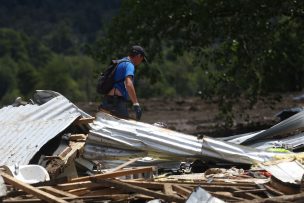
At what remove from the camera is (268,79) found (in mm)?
15094

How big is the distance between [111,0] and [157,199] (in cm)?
10657

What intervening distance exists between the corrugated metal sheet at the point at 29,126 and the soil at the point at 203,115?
6673 mm

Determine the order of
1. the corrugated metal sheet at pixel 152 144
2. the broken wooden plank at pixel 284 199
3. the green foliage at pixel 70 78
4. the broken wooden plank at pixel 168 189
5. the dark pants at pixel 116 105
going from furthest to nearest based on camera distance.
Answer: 1. the green foliage at pixel 70 78
2. the dark pants at pixel 116 105
3. the corrugated metal sheet at pixel 152 144
4. the broken wooden plank at pixel 168 189
5. the broken wooden plank at pixel 284 199

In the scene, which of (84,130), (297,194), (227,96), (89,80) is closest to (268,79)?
(227,96)

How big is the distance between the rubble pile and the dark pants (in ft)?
1.06

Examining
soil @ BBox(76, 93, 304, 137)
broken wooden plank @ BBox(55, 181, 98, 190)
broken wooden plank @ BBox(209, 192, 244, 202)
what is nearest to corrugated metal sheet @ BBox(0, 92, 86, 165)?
broken wooden plank @ BBox(55, 181, 98, 190)

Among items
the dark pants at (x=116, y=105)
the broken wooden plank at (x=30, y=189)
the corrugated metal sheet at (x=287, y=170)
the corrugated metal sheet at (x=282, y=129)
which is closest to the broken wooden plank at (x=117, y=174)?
the broken wooden plank at (x=30, y=189)

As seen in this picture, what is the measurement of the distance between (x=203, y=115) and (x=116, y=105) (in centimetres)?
1347

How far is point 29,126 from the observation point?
8.87m

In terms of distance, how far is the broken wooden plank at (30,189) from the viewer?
6605 mm

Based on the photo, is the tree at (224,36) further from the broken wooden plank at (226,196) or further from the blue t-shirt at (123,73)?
the broken wooden plank at (226,196)

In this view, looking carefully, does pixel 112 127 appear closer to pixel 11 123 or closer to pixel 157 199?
pixel 11 123

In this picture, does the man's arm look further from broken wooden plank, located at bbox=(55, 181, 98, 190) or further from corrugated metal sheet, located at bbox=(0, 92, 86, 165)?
broken wooden plank, located at bbox=(55, 181, 98, 190)

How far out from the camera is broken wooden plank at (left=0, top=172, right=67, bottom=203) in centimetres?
661
